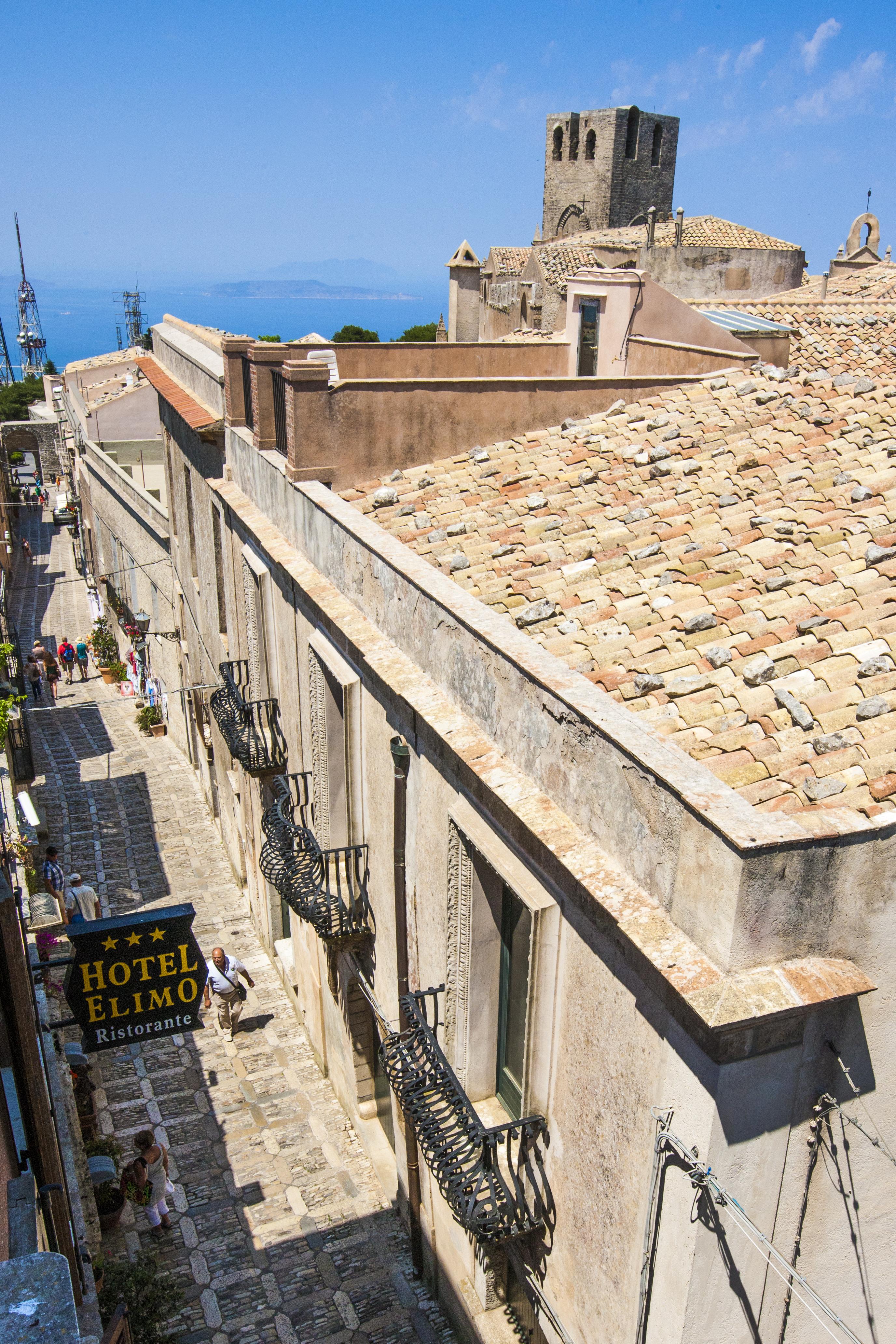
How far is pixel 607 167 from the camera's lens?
59.4 m

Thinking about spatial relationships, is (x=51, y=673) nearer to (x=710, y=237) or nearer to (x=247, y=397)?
(x=247, y=397)

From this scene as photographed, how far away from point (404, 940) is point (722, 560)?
404cm

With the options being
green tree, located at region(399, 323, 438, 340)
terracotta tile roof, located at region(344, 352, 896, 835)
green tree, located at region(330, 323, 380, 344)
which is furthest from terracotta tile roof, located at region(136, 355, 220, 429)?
green tree, located at region(330, 323, 380, 344)

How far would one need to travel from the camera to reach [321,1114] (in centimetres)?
1220

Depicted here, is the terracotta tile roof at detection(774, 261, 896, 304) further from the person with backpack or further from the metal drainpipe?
the person with backpack

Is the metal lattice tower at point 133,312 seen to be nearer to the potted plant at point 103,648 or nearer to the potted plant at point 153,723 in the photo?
the potted plant at point 103,648

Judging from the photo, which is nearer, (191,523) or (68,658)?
(191,523)

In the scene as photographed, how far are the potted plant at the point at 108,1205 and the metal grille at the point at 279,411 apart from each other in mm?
7968

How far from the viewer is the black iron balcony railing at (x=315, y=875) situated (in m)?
9.90

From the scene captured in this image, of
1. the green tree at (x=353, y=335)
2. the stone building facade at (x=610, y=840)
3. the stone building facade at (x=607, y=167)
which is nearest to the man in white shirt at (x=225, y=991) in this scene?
the stone building facade at (x=610, y=840)

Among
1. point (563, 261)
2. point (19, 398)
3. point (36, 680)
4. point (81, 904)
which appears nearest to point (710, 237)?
point (563, 261)

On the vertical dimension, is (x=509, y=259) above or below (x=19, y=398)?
above

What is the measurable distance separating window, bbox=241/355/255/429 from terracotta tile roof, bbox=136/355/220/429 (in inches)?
25.8

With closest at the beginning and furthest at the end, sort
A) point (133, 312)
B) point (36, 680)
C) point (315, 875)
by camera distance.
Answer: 1. point (315, 875)
2. point (36, 680)
3. point (133, 312)
